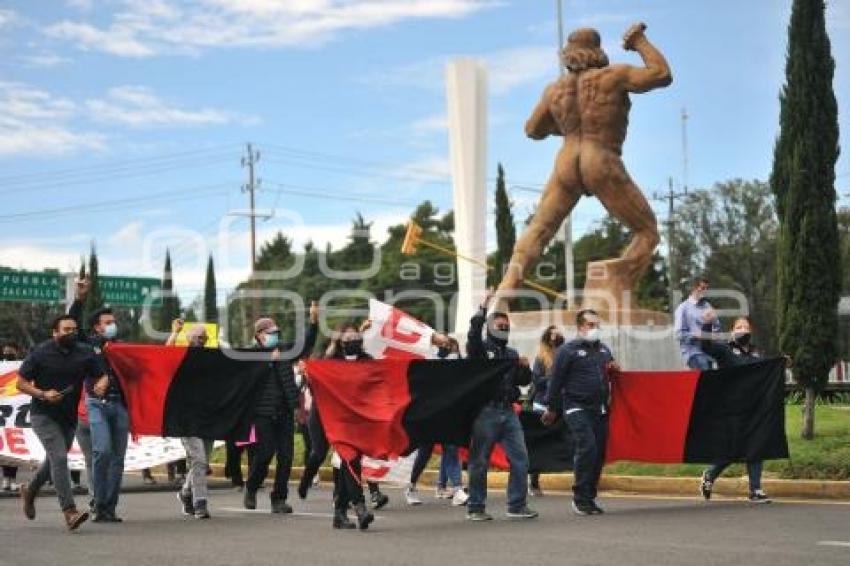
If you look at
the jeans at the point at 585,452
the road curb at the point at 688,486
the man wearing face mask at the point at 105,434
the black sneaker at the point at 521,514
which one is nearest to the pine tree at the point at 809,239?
the road curb at the point at 688,486

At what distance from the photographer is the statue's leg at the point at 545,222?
25.8m

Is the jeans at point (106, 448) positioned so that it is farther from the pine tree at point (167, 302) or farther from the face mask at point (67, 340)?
the pine tree at point (167, 302)

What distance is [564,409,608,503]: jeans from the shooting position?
12.5 meters

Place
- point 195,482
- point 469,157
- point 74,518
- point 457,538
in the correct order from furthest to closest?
1. point 469,157
2. point 195,482
3. point 74,518
4. point 457,538

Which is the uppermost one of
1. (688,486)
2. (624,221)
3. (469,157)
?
(469,157)

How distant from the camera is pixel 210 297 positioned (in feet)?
318

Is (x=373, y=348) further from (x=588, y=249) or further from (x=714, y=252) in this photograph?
(x=588, y=249)

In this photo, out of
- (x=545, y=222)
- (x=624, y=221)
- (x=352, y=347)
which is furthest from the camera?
(x=545, y=222)

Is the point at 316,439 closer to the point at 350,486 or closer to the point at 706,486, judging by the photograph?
the point at 350,486

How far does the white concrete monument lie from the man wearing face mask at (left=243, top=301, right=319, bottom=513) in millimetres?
28321

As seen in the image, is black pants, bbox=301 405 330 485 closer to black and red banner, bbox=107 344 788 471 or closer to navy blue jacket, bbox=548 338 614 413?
black and red banner, bbox=107 344 788 471

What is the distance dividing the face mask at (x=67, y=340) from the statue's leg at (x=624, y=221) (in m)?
14.7

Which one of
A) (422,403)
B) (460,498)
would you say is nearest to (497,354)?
(422,403)

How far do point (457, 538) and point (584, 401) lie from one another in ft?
8.03
